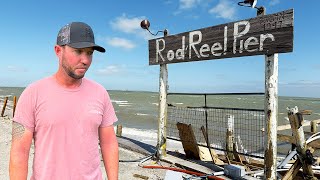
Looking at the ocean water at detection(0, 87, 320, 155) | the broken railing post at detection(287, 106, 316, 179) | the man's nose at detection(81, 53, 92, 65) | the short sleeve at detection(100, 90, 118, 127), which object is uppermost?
the man's nose at detection(81, 53, 92, 65)

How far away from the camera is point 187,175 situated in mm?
6691

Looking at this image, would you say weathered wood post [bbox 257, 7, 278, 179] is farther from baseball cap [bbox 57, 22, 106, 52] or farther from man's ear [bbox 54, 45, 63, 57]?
man's ear [bbox 54, 45, 63, 57]

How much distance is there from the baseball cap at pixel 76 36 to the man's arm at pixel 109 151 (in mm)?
703

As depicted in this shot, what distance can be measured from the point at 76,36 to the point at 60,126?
2.08 feet

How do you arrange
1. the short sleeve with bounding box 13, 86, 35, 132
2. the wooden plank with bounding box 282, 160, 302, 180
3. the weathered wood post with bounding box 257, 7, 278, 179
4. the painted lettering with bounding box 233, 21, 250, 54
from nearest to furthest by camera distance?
the short sleeve with bounding box 13, 86, 35, 132 < the weathered wood post with bounding box 257, 7, 278, 179 < the painted lettering with bounding box 233, 21, 250, 54 < the wooden plank with bounding box 282, 160, 302, 180

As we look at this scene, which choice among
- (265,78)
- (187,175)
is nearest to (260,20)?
(265,78)

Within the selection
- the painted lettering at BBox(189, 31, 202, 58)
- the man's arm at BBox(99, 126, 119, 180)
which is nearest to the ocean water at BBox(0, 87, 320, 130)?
the painted lettering at BBox(189, 31, 202, 58)

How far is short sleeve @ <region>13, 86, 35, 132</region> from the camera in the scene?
195cm

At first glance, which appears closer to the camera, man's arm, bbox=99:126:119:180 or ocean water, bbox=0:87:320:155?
man's arm, bbox=99:126:119:180

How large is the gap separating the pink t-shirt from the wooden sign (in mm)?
4311

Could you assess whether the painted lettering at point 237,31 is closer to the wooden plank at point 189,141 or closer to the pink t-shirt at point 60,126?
the wooden plank at point 189,141

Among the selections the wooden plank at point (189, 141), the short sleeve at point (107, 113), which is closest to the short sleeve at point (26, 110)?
the short sleeve at point (107, 113)

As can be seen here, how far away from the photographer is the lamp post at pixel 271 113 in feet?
18.1

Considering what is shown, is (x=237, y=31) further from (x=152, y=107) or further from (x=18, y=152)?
(x=152, y=107)
